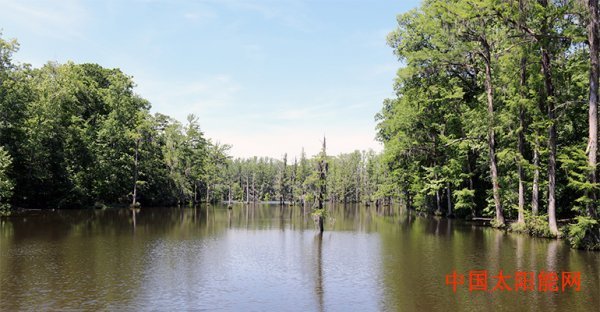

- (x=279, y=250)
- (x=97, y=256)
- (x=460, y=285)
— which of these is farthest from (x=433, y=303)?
(x=97, y=256)

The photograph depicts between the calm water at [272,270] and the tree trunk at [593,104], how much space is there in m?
3.11

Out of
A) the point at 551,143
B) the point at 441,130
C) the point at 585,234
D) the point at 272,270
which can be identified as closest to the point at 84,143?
the point at 441,130

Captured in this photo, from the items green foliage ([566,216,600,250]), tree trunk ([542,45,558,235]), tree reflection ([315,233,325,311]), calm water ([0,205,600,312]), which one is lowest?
tree reflection ([315,233,325,311])

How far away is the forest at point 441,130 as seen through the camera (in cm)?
2736

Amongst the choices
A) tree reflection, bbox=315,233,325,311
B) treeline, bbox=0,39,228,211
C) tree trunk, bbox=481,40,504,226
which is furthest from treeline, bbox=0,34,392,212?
tree trunk, bbox=481,40,504,226

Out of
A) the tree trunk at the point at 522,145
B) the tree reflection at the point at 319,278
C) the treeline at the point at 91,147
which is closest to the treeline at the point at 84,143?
the treeline at the point at 91,147

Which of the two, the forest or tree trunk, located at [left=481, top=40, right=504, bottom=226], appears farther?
tree trunk, located at [left=481, top=40, right=504, bottom=226]

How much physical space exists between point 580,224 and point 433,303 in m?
14.0

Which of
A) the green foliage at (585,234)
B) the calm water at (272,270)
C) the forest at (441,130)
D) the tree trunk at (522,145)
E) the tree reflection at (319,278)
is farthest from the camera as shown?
the tree trunk at (522,145)

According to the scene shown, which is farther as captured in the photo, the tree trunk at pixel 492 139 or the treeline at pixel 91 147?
the treeline at pixel 91 147

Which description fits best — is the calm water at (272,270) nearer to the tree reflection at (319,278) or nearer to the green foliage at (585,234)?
the tree reflection at (319,278)

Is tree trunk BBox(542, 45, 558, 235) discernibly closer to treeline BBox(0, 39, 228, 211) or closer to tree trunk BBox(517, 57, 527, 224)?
tree trunk BBox(517, 57, 527, 224)

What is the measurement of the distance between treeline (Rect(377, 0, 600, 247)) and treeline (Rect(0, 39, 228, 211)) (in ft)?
Answer: 133

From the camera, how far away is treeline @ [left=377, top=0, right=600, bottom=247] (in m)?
25.5
